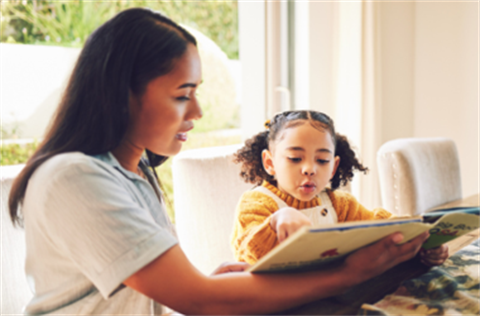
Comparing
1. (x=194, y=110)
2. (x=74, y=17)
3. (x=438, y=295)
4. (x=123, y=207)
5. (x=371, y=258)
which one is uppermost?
(x=74, y=17)

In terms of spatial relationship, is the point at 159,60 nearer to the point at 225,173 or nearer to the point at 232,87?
the point at 225,173

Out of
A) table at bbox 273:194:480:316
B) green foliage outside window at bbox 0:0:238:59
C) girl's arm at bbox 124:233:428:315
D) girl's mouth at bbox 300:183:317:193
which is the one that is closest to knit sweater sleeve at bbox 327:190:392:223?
girl's mouth at bbox 300:183:317:193

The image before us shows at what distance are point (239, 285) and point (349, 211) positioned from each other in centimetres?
70

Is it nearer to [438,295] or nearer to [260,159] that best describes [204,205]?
[260,159]

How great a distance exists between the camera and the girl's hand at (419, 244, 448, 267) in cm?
103

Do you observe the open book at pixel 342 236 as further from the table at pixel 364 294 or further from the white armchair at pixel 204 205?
the white armchair at pixel 204 205

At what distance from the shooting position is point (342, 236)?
66 cm

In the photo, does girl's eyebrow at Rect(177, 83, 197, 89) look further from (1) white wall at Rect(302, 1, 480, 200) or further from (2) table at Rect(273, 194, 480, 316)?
(1) white wall at Rect(302, 1, 480, 200)

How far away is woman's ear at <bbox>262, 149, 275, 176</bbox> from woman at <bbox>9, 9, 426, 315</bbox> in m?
0.43

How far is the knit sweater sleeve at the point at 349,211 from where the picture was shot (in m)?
1.35

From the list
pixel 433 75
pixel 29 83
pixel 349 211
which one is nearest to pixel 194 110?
pixel 349 211

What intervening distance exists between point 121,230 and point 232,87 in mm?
2478

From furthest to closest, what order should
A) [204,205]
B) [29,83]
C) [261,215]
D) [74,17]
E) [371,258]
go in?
1. [74,17]
2. [29,83]
3. [204,205]
4. [261,215]
5. [371,258]

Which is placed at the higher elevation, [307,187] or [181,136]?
[181,136]
